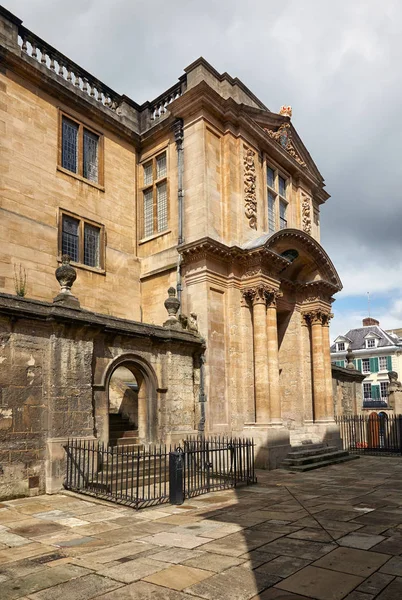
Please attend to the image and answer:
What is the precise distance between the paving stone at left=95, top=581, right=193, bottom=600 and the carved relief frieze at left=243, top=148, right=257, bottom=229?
13940 millimetres

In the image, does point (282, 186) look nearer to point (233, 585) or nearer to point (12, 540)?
point (12, 540)

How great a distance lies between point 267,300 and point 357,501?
26.2 ft

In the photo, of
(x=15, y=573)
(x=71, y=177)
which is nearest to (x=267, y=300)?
(x=71, y=177)

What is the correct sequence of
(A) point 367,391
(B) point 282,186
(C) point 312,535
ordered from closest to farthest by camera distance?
(C) point 312,535 → (B) point 282,186 → (A) point 367,391

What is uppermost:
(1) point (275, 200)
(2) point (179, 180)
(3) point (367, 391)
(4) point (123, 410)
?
(1) point (275, 200)

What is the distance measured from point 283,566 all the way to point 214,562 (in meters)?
0.84

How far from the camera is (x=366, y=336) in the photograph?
50531 millimetres

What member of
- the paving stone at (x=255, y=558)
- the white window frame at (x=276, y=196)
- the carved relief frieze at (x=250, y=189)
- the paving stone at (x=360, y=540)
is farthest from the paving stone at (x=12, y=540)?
the white window frame at (x=276, y=196)

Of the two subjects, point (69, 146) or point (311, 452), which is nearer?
point (69, 146)

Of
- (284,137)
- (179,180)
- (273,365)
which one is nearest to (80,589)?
(273,365)

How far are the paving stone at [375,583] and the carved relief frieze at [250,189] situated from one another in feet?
44.4

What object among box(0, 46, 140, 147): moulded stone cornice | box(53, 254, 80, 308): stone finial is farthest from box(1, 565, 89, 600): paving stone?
box(0, 46, 140, 147): moulded stone cornice

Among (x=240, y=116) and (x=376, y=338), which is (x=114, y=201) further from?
(x=376, y=338)

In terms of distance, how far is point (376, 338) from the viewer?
163 feet
